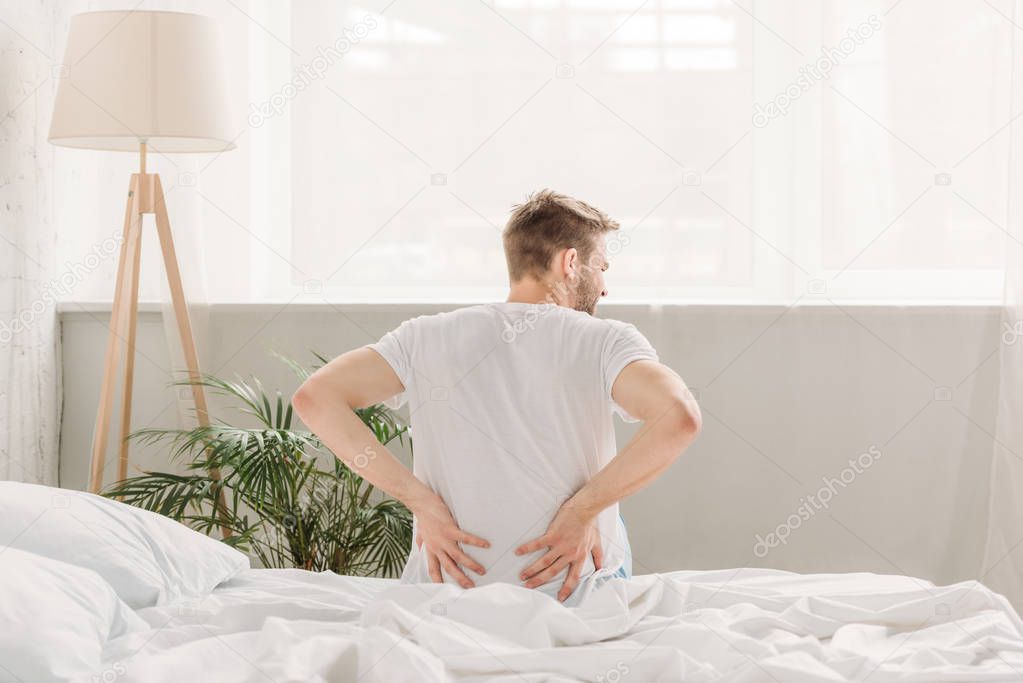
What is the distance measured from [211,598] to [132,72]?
1401 mm

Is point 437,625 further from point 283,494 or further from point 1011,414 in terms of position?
point 1011,414

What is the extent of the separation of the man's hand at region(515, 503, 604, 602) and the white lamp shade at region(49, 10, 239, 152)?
1469mm

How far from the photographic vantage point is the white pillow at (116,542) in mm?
1488

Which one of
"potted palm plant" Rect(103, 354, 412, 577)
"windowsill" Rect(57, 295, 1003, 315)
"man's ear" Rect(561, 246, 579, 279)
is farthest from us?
"windowsill" Rect(57, 295, 1003, 315)

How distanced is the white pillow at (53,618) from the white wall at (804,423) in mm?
1554

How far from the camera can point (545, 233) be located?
1.75m

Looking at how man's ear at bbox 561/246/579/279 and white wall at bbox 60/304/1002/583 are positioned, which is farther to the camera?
white wall at bbox 60/304/1002/583

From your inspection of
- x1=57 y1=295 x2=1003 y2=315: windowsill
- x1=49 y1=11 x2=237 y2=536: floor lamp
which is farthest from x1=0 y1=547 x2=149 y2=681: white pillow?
x1=57 y1=295 x2=1003 y2=315: windowsill

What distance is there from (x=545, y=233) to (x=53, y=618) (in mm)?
946

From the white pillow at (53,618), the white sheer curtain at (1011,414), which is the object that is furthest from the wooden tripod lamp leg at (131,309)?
the white sheer curtain at (1011,414)

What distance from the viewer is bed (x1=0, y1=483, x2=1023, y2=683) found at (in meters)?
1.19

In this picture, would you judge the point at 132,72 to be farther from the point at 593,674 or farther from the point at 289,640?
the point at 593,674

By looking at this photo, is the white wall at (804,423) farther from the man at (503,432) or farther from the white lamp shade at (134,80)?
the man at (503,432)

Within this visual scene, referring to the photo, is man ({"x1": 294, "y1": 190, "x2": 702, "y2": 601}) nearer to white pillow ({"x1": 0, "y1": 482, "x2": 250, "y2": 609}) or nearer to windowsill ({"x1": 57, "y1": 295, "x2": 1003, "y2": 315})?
white pillow ({"x1": 0, "y1": 482, "x2": 250, "y2": 609})
